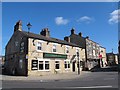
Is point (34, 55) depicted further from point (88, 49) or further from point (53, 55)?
point (88, 49)

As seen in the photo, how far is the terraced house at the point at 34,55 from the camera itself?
1102 inches

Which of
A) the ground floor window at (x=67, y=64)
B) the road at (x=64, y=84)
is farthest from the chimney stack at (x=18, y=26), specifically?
the road at (x=64, y=84)

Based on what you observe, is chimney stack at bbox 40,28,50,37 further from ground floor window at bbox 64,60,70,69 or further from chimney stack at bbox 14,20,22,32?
ground floor window at bbox 64,60,70,69

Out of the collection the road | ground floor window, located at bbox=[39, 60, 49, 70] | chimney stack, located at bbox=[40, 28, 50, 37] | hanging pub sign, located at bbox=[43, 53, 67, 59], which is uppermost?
chimney stack, located at bbox=[40, 28, 50, 37]

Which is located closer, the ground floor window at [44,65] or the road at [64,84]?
the road at [64,84]

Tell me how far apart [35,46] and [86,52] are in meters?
19.3

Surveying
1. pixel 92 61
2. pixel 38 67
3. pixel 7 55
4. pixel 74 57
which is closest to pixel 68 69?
pixel 74 57

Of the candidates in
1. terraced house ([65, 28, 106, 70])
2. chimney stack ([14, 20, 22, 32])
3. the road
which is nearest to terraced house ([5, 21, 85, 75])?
chimney stack ([14, 20, 22, 32])

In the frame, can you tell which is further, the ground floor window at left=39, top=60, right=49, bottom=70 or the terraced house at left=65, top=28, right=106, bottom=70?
the terraced house at left=65, top=28, right=106, bottom=70

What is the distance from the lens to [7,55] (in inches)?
1335

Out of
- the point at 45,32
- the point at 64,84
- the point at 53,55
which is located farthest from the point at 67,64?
the point at 64,84

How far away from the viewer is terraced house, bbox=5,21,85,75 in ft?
91.8

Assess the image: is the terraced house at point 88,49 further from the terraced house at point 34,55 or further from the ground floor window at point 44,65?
the ground floor window at point 44,65

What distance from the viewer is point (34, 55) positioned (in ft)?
93.6
